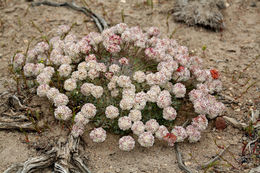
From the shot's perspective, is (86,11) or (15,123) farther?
(86,11)

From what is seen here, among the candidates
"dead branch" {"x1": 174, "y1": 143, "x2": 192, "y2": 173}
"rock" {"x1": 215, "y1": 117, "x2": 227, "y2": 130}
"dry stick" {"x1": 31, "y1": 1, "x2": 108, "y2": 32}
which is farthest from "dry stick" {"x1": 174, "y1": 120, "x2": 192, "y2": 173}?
"dry stick" {"x1": 31, "y1": 1, "x2": 108, "y2": 32}

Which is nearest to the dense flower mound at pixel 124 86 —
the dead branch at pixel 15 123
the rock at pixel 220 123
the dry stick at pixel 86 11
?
the rock at pixel 220 123

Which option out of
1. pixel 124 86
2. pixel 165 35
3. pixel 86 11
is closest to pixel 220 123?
pixel 124 86

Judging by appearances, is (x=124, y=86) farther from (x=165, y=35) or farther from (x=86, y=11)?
(x=86, y=11)

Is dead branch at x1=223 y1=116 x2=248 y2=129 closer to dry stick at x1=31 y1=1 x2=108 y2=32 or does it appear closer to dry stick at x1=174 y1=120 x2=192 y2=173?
dry stick at x1=174 y1=120 x2=192 y2=173

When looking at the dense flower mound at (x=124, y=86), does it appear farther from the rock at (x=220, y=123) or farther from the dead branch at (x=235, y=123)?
the dead branch at (x=235, y=123)

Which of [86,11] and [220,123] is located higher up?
[86,11]
